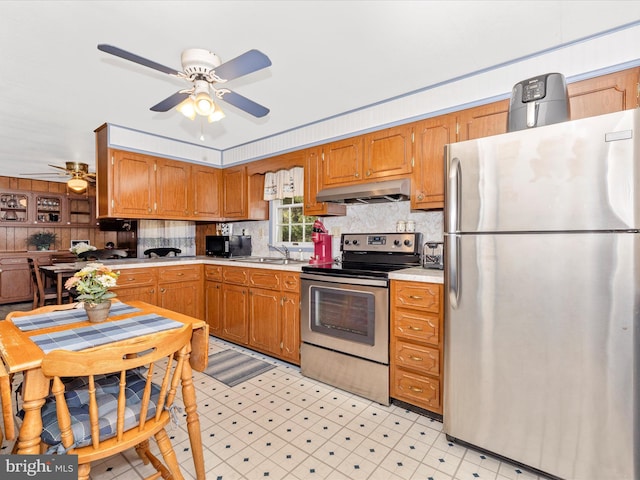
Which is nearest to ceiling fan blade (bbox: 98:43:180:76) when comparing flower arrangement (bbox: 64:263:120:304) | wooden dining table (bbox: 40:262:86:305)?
flower arrangement (bbox: 64:263:120:304)

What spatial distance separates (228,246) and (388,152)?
7.91 feet

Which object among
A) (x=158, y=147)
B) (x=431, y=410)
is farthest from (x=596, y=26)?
(x=158, y=147)

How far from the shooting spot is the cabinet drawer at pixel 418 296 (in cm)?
223

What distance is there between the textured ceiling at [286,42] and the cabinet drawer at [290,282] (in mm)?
1638

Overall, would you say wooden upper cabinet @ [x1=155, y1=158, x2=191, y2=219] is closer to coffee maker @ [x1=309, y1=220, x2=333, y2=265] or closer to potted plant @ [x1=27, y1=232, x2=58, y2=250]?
coffee maker @ [x1=309, y1=220, x2=333, y2=265]

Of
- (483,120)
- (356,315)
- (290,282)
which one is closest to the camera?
(483,120)

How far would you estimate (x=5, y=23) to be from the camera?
6.14 ft

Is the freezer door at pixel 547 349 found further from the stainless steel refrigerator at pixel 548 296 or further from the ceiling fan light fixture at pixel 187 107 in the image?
the ceiling fan light fixture at pixel 187 107

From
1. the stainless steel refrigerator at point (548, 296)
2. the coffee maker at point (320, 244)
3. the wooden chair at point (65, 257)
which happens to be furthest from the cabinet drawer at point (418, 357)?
the wooden chair at point (65, 257)

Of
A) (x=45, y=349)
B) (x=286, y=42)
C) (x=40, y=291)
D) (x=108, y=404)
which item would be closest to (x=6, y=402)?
(x=45, y=349)

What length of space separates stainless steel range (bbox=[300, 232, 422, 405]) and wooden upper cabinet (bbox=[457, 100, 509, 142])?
92cm

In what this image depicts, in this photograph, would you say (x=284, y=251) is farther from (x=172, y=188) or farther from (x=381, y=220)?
(x=172, y=188)

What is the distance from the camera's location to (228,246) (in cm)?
419

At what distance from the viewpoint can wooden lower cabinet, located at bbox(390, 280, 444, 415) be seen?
2.22 m
